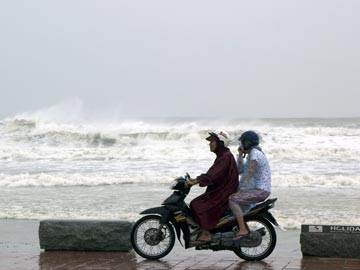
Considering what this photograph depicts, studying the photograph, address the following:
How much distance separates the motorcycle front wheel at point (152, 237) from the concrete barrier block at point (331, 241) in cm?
177

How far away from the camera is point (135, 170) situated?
23391mm

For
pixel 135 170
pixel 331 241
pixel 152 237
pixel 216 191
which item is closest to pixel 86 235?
pixel 152 237

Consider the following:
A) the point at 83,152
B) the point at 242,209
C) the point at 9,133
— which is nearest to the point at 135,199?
the point at 242,209

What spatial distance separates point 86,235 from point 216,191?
2102 mm

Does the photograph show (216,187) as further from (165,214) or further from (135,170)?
(135,170)

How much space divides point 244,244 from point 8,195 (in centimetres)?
1100

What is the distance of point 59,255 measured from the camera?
774 cm

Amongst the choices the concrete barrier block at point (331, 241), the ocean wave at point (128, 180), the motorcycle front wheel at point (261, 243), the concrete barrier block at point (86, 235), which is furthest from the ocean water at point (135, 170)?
the concrete barrier block at point (86, 235)

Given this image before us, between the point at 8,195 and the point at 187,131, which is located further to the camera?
the point at 187,131

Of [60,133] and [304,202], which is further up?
[60,133]

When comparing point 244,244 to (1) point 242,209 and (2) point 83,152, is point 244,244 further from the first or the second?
(2) point 83,152

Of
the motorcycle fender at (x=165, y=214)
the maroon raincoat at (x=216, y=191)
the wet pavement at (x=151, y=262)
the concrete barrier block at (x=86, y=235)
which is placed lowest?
the wet pavement at (x=151, y=262)

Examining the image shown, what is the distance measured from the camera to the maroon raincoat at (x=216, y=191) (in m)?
7.05

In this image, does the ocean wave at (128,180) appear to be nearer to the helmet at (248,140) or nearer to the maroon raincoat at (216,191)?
the helmet at (248,140)
